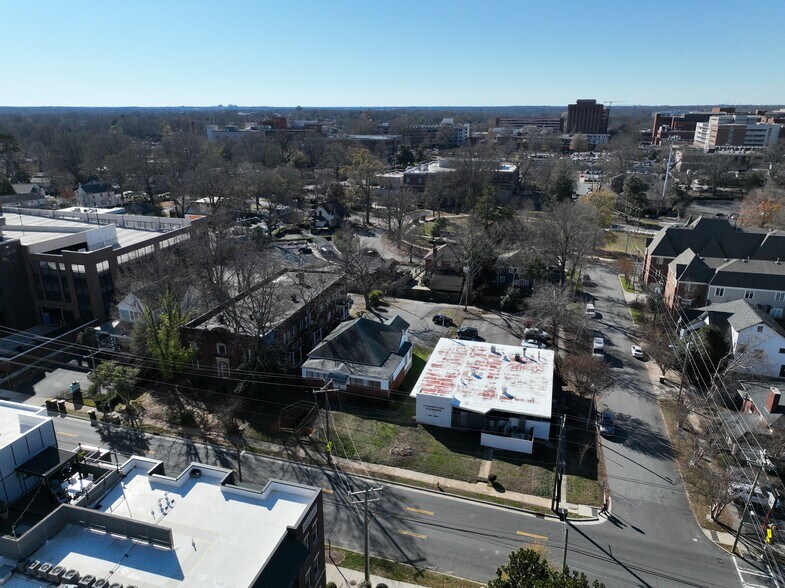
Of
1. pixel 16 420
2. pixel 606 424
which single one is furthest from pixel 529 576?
pixel 16 420

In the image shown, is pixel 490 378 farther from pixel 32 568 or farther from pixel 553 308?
pixel 32 568

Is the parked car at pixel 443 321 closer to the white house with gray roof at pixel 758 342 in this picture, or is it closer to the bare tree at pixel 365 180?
the white house with gray roof at pixel 758 342

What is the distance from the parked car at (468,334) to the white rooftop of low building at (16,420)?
3374 centimetres

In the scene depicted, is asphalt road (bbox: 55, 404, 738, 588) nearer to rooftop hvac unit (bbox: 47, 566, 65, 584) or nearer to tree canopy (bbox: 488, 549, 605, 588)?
tree canopy (bbox: 488, 549, 605, 588)

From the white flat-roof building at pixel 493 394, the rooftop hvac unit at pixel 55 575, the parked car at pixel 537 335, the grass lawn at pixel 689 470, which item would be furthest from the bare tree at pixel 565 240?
the rooftop hvac unit at pixel 55 575

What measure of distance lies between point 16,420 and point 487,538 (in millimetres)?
24045

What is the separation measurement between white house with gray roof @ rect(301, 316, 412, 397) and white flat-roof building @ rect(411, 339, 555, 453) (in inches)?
98.6

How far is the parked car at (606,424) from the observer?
34.4m

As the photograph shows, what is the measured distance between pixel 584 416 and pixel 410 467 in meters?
13.8

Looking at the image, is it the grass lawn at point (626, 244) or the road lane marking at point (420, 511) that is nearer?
the road lane marking at point (420, 511)

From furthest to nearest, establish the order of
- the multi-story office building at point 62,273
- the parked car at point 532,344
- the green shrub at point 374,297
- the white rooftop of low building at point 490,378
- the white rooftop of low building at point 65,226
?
the green shrub at point 374,297, the white rooftop of low building at point 65,226, the multi-story office building at point 62,273, the parked car at point 532,344, the white rooftop of low building at point 490,378

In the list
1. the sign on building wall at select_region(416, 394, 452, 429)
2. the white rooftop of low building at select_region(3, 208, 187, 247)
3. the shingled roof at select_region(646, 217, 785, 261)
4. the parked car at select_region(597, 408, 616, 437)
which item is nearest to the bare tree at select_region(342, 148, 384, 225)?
the white rooftop of low building at select_region(3, 208, 187, 247)

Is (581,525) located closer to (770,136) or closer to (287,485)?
(287,485)

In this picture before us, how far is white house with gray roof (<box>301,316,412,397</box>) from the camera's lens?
3831cm
